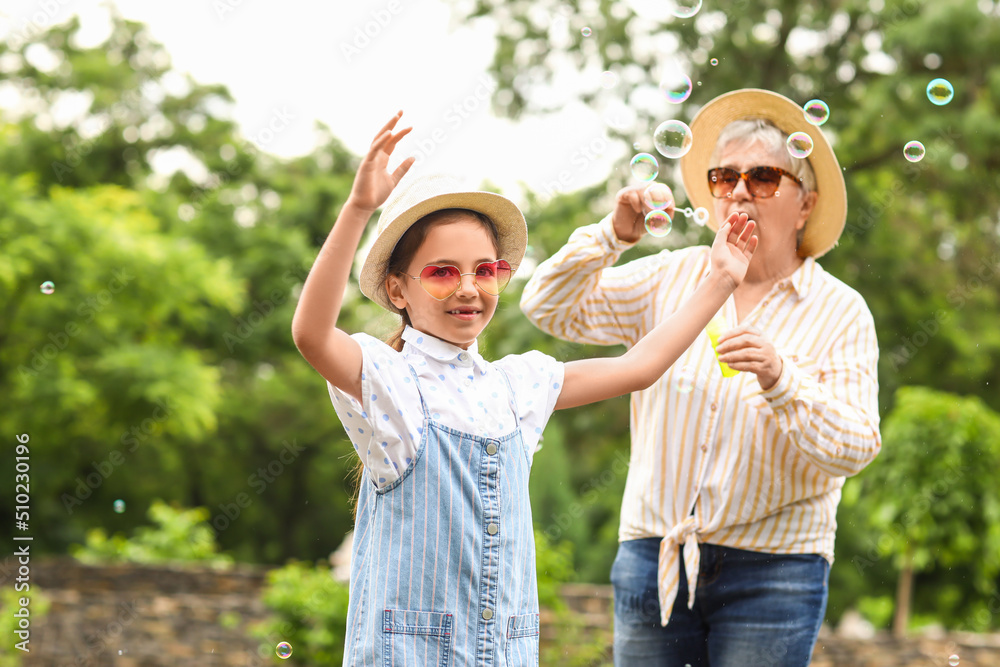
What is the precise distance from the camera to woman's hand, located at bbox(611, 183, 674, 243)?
206cm

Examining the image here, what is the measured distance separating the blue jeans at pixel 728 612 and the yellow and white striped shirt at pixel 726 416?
0.03 metres

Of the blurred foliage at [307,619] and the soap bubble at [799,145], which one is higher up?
the soap bubble at [799,145]

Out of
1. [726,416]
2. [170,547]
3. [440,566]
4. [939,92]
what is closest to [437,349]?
[440,566]

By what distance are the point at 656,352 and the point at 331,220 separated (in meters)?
15.5

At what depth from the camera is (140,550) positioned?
37.3ft

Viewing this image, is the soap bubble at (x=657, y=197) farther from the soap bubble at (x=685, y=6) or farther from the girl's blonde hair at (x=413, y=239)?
the soap bubble at (x=685, y=6)

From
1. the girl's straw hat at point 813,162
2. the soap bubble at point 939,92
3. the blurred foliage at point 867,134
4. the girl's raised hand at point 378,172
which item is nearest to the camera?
the girl's raised hand at point 378,172

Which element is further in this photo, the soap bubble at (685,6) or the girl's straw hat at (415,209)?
the soap bubble at (685,6)

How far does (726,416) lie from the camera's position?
2162mm

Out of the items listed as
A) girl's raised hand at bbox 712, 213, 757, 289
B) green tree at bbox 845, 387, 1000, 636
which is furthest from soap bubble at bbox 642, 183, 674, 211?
green tree at bbox 845, 387, 1000, 636

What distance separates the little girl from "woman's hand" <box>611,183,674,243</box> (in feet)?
1.07

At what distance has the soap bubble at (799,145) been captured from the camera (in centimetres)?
227

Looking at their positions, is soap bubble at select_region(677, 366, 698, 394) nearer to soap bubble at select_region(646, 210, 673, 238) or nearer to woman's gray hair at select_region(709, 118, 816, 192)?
soap bubble at select_region(646, 210, 673, 238)

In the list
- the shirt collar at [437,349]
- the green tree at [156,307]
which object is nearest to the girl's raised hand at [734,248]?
the shirt collar at [437,349]
